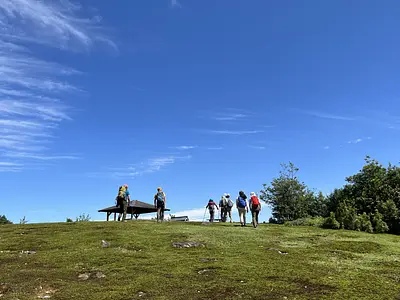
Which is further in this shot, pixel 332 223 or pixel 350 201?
pixel 350 201

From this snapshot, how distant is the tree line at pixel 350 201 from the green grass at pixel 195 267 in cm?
908

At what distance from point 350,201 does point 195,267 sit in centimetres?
3579

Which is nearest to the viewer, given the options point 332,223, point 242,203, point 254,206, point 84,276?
point 84,276

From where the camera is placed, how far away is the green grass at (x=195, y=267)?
10.7m

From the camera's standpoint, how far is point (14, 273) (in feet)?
42.1

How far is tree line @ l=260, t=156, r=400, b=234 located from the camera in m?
29.2

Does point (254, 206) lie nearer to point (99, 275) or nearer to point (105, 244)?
point (105, 244)

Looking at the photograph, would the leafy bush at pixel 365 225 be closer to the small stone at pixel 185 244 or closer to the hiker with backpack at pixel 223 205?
the hiker with backpack at pixel 223 205

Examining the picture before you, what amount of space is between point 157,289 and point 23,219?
33.7 meters

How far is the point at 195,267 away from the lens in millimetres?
13688

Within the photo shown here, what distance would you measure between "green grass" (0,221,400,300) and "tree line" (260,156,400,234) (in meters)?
9.08

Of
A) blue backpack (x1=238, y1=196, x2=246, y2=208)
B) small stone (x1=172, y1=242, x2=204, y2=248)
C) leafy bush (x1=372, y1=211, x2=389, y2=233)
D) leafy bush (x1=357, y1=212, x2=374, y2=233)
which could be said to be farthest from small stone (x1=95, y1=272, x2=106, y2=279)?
leafy bush (x1=372, y1=211, x2=389, y2=233)

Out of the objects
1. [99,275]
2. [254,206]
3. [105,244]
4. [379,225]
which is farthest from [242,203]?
[99,275]

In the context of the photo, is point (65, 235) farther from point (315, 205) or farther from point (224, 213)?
point (315, 205)
